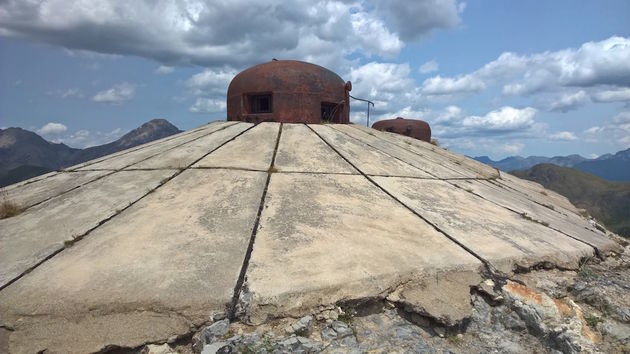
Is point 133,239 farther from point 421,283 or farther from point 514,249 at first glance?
point 514,249

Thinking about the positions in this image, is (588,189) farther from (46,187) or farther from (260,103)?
(46,187)

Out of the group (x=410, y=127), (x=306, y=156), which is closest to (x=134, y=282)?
(x=306, y=156)

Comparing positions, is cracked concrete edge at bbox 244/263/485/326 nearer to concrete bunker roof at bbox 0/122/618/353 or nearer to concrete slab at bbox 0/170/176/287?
concrete bunker roof at bbox 0/122/618/353

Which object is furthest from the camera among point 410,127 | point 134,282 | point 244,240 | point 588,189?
point 588,189

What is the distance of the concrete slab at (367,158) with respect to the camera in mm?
5973

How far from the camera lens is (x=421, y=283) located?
134 inches

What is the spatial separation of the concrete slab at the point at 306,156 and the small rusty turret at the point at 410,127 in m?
7.13

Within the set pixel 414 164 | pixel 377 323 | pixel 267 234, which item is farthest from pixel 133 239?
pixel 414 164

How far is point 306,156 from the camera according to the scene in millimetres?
5992

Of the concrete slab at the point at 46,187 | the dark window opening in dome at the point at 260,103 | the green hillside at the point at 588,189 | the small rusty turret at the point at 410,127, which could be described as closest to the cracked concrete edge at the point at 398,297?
the concrete slab at the point at 46,187

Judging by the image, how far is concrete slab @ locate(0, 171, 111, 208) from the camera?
17.6ft

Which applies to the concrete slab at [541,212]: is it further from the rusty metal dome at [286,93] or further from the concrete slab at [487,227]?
the rusty metal dome at [286,93]

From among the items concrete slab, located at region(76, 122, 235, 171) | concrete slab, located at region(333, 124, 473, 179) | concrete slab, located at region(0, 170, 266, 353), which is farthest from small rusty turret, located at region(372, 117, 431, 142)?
concrete slab, located at region(0, 170, 266, 353)

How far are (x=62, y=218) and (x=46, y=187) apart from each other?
1789mm
